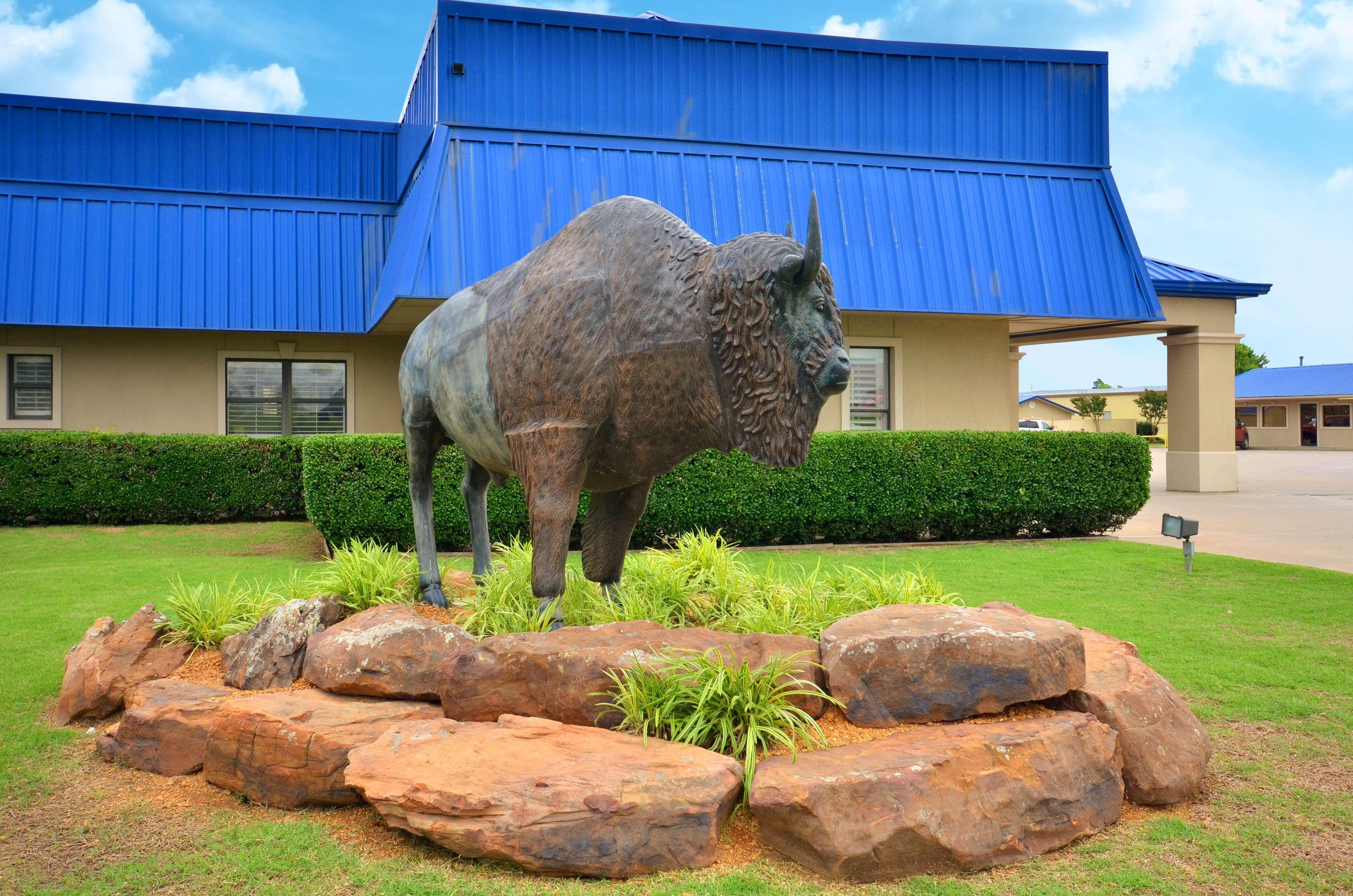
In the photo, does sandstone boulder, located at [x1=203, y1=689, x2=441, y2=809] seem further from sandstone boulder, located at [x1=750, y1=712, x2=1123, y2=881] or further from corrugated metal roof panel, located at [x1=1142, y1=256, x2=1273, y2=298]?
corrugated metal roof panel, located at [x1=1142, y1=256, x2=1273, y2=298]

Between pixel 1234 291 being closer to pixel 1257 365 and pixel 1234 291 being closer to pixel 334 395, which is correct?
pixel 334 395

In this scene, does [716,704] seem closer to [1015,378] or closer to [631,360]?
[631,360]

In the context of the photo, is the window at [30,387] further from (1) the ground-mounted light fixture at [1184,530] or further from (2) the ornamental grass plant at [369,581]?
(1) the ground-mounted light fixture at [1184,530]

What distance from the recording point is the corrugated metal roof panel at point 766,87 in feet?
43.4

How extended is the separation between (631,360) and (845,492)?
27.2ft

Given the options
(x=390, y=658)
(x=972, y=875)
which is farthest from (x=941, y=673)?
(x=390, y=658)

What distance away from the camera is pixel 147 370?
1511 cm

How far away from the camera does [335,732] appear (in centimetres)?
400

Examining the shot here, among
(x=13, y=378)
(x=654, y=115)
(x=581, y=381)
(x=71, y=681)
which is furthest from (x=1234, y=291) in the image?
(x=13, y=378)

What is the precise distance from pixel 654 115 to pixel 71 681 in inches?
439

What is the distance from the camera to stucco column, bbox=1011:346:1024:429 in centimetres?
1681

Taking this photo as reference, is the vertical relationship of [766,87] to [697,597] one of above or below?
above

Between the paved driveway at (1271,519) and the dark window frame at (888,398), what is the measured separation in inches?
149

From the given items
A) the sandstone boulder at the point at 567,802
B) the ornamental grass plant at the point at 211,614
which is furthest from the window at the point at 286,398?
the sandstone boulder at the point at 567,802
